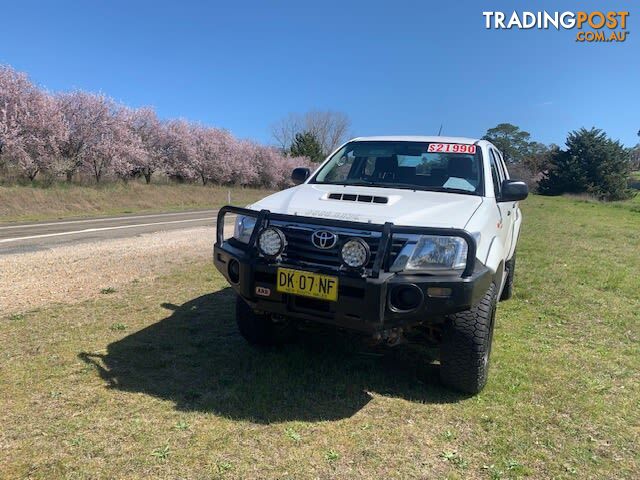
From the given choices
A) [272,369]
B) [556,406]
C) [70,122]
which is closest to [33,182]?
[70,122]

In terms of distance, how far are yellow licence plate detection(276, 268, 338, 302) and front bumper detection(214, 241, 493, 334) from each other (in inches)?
1.7

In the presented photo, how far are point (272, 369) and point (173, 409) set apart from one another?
0.91 metres

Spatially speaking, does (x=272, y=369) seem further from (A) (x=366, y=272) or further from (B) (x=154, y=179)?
(B) (x=154, y=179)

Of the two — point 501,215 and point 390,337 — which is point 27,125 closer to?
point 501,215

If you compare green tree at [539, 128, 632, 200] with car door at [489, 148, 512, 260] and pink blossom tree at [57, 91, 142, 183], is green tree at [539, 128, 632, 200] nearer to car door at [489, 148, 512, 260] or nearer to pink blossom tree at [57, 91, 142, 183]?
pink blossom tree at [57, 91, 142, 183]

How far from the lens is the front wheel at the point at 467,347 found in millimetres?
3295

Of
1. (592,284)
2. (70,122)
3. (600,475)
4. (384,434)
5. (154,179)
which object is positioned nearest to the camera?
(600,475)

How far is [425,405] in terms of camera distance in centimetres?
339

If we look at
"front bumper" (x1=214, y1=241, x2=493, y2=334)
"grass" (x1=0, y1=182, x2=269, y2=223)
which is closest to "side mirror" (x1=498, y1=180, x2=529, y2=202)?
"front bumper" (x1=214, y1=241, x2=493, y2=334)

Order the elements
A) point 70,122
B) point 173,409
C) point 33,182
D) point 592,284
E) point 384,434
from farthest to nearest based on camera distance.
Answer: point 70,122, point 33,182, point 592,284, point 173,409, point 384,434

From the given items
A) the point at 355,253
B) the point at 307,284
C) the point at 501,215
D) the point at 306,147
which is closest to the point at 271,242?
the point at 307,284

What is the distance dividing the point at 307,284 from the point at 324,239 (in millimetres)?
341

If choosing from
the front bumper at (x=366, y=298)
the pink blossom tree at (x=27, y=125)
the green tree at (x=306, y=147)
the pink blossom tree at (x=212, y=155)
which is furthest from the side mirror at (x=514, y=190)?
the green tree at (x=306, y=147)

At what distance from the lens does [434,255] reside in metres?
3.13
